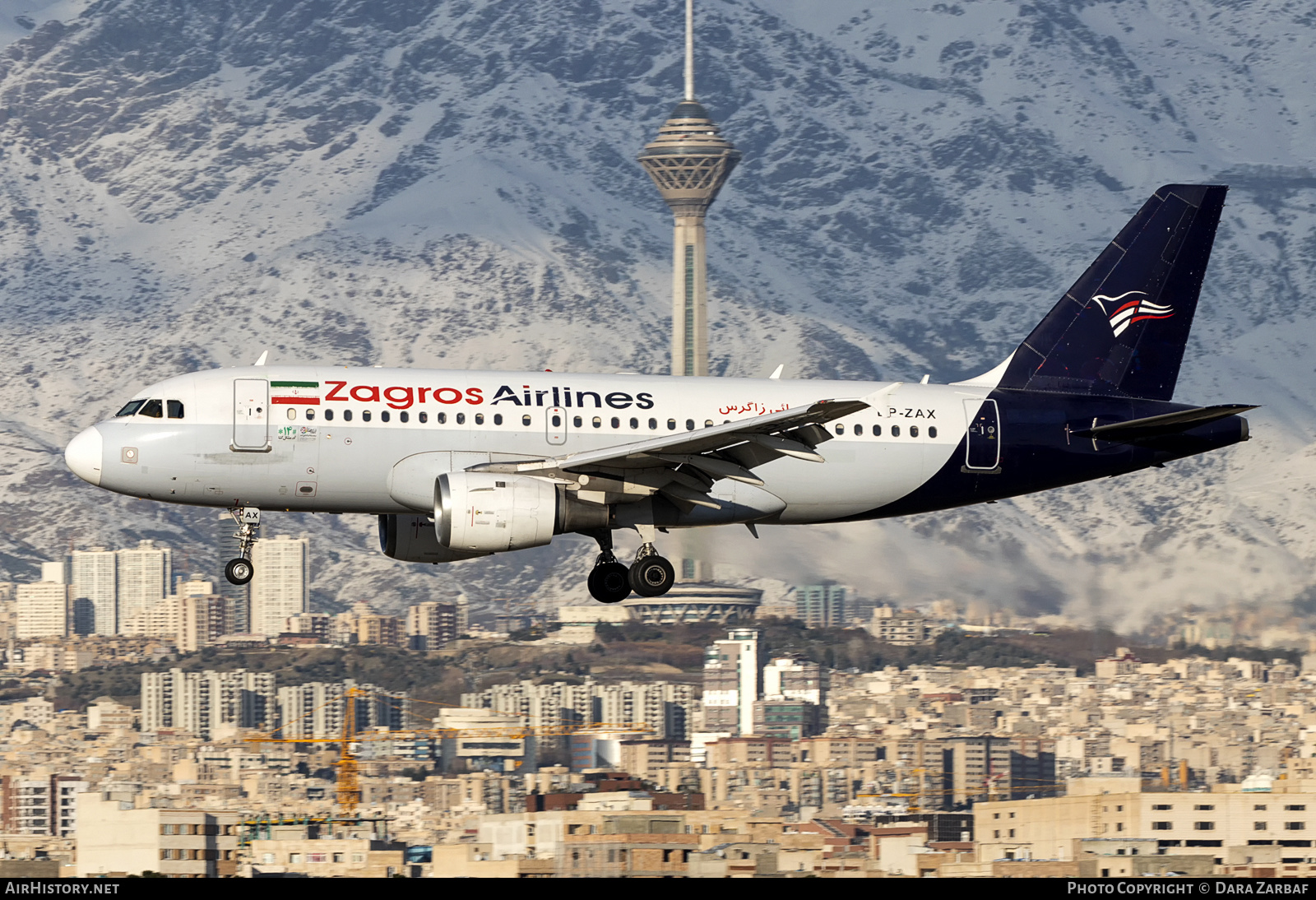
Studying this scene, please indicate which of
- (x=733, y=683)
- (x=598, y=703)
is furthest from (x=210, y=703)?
(x=733, y=683)

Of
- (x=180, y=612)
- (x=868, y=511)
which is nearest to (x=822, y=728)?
(x=868, y=511)

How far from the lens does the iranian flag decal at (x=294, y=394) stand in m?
42.0

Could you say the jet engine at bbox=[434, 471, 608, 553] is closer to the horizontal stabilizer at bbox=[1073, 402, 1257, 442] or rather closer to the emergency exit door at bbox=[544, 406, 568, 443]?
the emergency exit door at bbox=[544, 406, 568, 443]

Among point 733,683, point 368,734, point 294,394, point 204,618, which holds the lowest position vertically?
point 368,734

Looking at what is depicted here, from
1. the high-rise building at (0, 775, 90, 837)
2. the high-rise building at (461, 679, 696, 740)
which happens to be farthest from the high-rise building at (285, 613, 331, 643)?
the high-rise building at (0, 775, 90, 837)

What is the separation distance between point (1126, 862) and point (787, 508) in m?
19.6

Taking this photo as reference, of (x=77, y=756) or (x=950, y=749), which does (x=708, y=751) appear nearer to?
(x=950, y=749)

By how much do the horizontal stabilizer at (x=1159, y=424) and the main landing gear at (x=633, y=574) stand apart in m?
8.69

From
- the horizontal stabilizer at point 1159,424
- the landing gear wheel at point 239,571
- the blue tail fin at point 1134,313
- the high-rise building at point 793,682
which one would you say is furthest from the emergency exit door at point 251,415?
the high-rise building at point 793,682

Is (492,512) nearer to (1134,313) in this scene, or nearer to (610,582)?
(610,582)

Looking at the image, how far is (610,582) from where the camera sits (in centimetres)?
4400

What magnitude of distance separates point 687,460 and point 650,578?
274 cm

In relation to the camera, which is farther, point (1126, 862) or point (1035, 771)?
point (1035, 771)

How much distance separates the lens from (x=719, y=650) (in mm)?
88750
